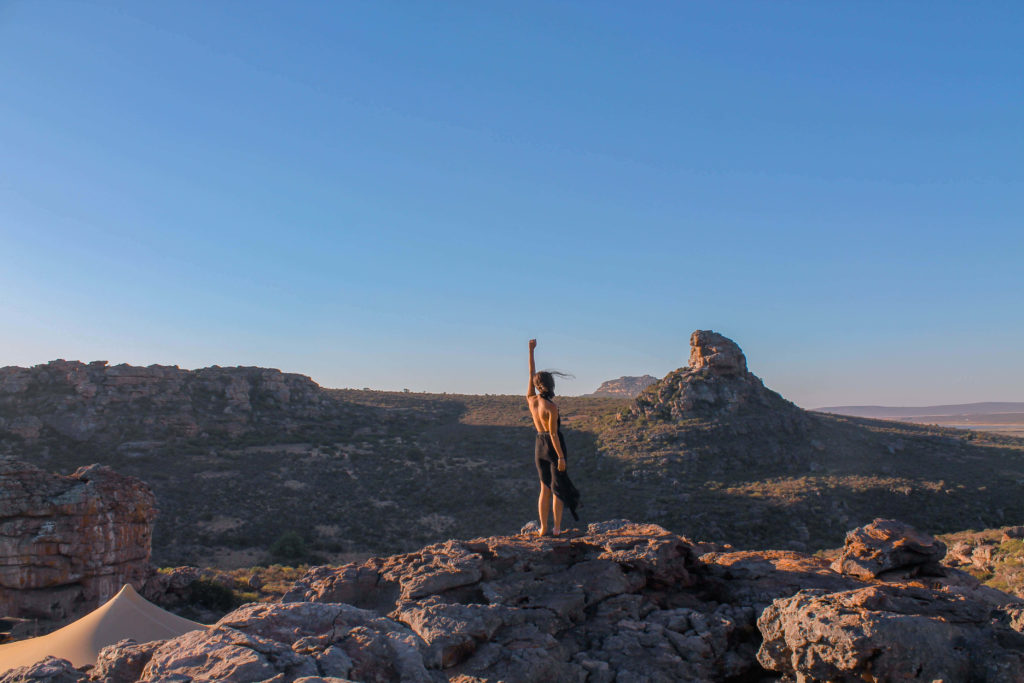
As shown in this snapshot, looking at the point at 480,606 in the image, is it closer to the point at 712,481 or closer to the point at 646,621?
the point at 646,621

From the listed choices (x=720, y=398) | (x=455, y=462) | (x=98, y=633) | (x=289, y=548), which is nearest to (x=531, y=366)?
(x=98, y=633)

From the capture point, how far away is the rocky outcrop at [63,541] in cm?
1291

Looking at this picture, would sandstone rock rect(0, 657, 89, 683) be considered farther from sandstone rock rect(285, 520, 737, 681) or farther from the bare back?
the bare back

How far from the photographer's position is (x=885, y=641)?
15.0 ft

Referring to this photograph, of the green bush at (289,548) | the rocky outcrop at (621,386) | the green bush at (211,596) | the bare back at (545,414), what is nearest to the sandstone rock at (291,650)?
the bare back at (545,414)

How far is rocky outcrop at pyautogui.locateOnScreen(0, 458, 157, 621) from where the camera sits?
42.4 feet

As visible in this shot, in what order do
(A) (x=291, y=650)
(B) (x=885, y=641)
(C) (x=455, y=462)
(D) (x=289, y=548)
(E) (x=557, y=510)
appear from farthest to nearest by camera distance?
1. (C) (x=455, y=462)
2. (D) (x=289, y=548)
3. (E) (x=557, y=510)
4. (B) (x=885, y=641)
5. (A) (x=291, y=650)

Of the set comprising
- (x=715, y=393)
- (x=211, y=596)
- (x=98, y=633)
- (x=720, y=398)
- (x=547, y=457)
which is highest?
(x=715, y=393)

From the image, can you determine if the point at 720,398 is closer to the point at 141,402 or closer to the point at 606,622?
the point at 606,622

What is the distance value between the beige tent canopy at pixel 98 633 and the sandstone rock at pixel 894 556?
927 cm

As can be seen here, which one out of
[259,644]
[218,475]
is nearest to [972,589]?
[259,644]

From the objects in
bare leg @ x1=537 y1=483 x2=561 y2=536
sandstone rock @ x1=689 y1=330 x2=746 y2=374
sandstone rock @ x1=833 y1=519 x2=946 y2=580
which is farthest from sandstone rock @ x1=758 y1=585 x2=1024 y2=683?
sandstone rock @ x1=689 y1=330 x2=746 y2=374

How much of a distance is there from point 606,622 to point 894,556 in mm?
4210

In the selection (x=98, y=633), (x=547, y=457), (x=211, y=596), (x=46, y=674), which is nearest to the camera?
(x=46, y=674)
